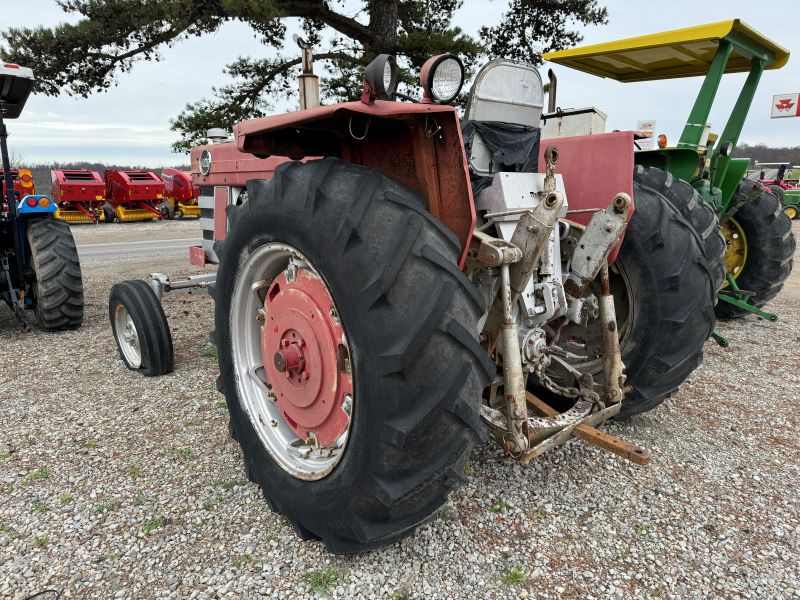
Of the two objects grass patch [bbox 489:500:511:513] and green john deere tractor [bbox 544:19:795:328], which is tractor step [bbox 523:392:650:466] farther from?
green john deere tractor [bbox 544:19:795:328]

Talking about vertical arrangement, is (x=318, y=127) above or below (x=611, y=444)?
above

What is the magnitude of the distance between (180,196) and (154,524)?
19015 millimetres

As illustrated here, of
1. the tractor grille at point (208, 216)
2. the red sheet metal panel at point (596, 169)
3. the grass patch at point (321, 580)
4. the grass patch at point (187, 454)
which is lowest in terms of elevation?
the grass patch at point (187, 454)

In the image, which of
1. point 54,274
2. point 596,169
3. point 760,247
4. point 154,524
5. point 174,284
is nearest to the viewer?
point 154,524

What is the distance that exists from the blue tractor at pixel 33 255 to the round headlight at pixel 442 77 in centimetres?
402

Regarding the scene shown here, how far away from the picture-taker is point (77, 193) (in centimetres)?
1658

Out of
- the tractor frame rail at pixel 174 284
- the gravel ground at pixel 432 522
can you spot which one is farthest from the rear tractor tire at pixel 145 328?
the gravel ground at pixel 432 522

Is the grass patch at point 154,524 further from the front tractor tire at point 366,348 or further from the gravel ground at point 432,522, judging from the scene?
the front tractor tire at point 366,348

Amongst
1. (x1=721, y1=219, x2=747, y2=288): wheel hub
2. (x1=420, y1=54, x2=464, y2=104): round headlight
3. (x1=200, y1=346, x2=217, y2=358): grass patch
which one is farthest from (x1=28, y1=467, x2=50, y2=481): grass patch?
(x1=721, y1=219, x2=747, y2=288): wheel hub

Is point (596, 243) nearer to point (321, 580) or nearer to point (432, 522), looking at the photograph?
point (432, 522)

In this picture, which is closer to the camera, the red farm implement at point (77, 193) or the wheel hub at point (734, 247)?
the wheel hub at point (734, 247)

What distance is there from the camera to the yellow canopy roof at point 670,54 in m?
4.26

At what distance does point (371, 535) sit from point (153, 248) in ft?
41.1

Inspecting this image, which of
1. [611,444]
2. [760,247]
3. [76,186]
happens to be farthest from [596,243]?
[76,186]
